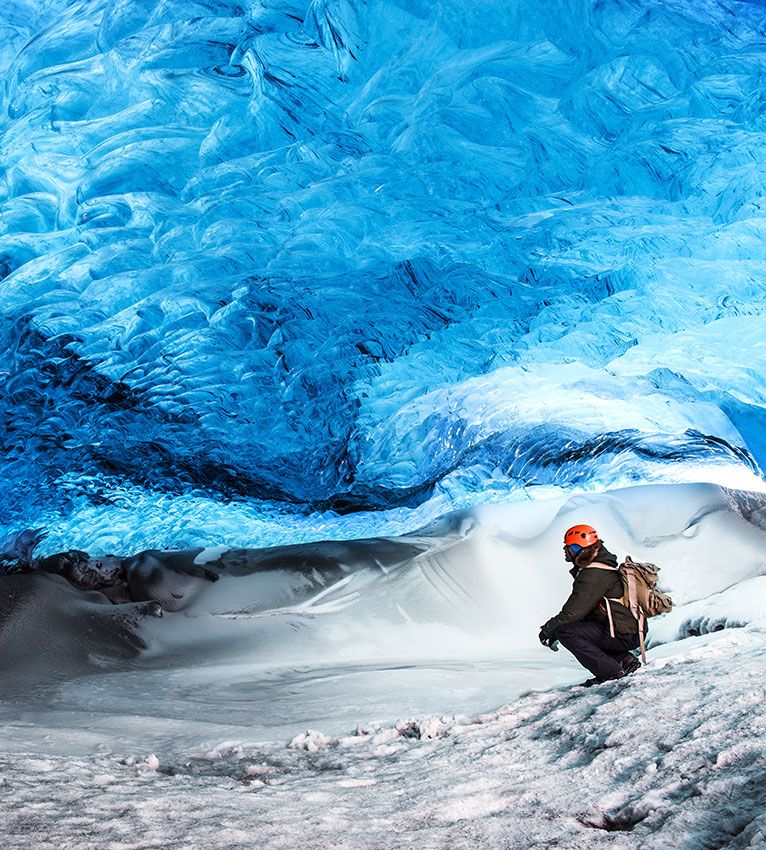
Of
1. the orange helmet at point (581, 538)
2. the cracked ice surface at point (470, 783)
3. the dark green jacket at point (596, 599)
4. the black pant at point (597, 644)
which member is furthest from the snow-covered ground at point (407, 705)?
the orange helmet at point (581, 538)

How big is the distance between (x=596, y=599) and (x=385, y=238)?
5.36m

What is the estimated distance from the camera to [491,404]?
11383 mm

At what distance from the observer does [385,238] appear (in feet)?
31.0

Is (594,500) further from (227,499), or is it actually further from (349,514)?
(227,499)

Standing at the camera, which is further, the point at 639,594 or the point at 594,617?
the point at 594,617

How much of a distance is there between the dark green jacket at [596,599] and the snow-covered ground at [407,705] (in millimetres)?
379

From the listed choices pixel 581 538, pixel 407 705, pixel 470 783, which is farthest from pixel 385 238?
pixel 470 783

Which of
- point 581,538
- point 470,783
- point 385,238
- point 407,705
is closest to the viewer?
point 470,783

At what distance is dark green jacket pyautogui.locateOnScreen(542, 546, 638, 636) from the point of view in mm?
5207

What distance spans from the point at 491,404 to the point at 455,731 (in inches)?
258

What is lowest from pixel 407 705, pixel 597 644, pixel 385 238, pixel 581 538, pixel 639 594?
pixel 407 705

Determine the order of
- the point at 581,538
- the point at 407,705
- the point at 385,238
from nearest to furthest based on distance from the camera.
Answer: the point at 581,538 → the point at 407,705 → the point at 385,238

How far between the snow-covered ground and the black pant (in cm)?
15

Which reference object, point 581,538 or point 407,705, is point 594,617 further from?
point 407,705
